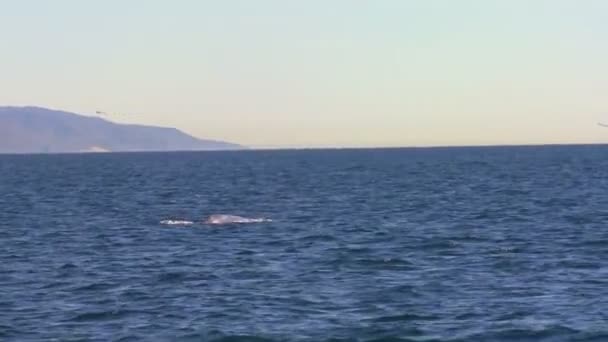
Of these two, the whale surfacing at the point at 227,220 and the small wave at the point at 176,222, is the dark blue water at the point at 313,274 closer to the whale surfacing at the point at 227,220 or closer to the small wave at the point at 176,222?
the whale surfacing at the point at 227,220

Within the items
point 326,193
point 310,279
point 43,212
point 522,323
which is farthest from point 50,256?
point 326,193

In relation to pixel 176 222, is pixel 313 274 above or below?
above

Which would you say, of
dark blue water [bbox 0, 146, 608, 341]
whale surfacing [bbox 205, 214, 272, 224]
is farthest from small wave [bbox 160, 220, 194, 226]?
dark blue water [bbox 0, 146, 608, 341]

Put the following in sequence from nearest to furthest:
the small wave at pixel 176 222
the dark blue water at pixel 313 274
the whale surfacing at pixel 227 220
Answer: the dark blue water at pixel 313 274 → the whale surfacing at pixel 227 220 → the small wave at pixel 176 222

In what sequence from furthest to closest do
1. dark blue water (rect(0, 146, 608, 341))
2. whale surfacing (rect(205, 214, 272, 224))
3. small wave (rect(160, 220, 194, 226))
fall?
1. small wave (rect(160, 220, 194, 226))
2. whale surfacing (rect(205, 214, 272, 224))
3. dark blue water (rect(0, 146, 608, 341))

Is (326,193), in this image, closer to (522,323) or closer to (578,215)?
(578,215)

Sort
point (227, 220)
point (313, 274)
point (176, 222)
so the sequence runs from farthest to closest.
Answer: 1. point (176, 222)
2. point (227, 220)
3. point (313, 274)

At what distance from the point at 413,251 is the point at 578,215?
A: 66.7ft

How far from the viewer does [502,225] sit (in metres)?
57.9

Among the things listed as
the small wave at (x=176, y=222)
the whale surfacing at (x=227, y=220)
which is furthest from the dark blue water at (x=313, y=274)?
the small wave at (x=176, y=222)

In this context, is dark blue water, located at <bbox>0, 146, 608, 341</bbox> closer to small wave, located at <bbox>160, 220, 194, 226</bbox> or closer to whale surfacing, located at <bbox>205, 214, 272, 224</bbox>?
whale surfacing, located at <bbox>205, 214, 272, 224</bbox>

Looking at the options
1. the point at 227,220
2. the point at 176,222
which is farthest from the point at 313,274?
the point at 176,222

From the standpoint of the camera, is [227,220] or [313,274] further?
[227,220]

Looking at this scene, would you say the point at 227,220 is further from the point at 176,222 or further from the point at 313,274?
the point at 313,274
